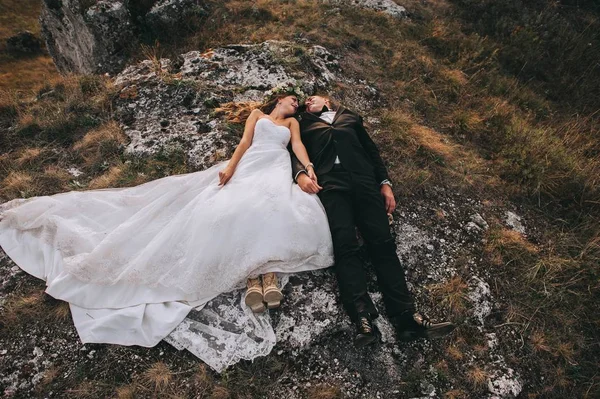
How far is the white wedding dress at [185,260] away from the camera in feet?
11.6

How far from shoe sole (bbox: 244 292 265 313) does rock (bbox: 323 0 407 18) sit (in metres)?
9.30

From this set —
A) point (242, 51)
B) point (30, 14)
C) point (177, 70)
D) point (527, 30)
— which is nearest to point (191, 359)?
point (177, 70)

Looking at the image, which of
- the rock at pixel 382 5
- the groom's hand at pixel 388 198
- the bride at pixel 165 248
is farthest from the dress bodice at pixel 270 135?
the rock at pixel 382 5

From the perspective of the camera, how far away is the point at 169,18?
808 centimetres

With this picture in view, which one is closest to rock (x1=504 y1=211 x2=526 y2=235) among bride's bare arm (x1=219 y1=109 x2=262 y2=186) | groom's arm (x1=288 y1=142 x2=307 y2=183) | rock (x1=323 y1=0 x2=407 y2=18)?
groom's arm (x1=288 y1=142 x2=307 y2=183)

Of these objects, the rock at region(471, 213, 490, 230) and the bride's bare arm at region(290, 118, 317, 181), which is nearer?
the bride's bare arm at region(290, 118, 317, 181)

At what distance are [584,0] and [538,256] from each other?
10.4 m

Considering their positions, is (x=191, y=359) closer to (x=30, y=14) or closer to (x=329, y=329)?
(x=329, y=329)

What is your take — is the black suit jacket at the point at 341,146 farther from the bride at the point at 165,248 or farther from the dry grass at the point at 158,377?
the dry grass at the point at 158,377

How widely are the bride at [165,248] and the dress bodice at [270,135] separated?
0.46 m

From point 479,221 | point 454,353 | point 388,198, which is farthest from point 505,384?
point 388,198

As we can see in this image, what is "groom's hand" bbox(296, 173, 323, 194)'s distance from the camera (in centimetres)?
418

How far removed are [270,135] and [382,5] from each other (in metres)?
7.82

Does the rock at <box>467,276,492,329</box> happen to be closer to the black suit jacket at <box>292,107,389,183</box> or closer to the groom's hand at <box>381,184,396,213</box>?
the groom's hand at <box>381,184,396,213</box>
